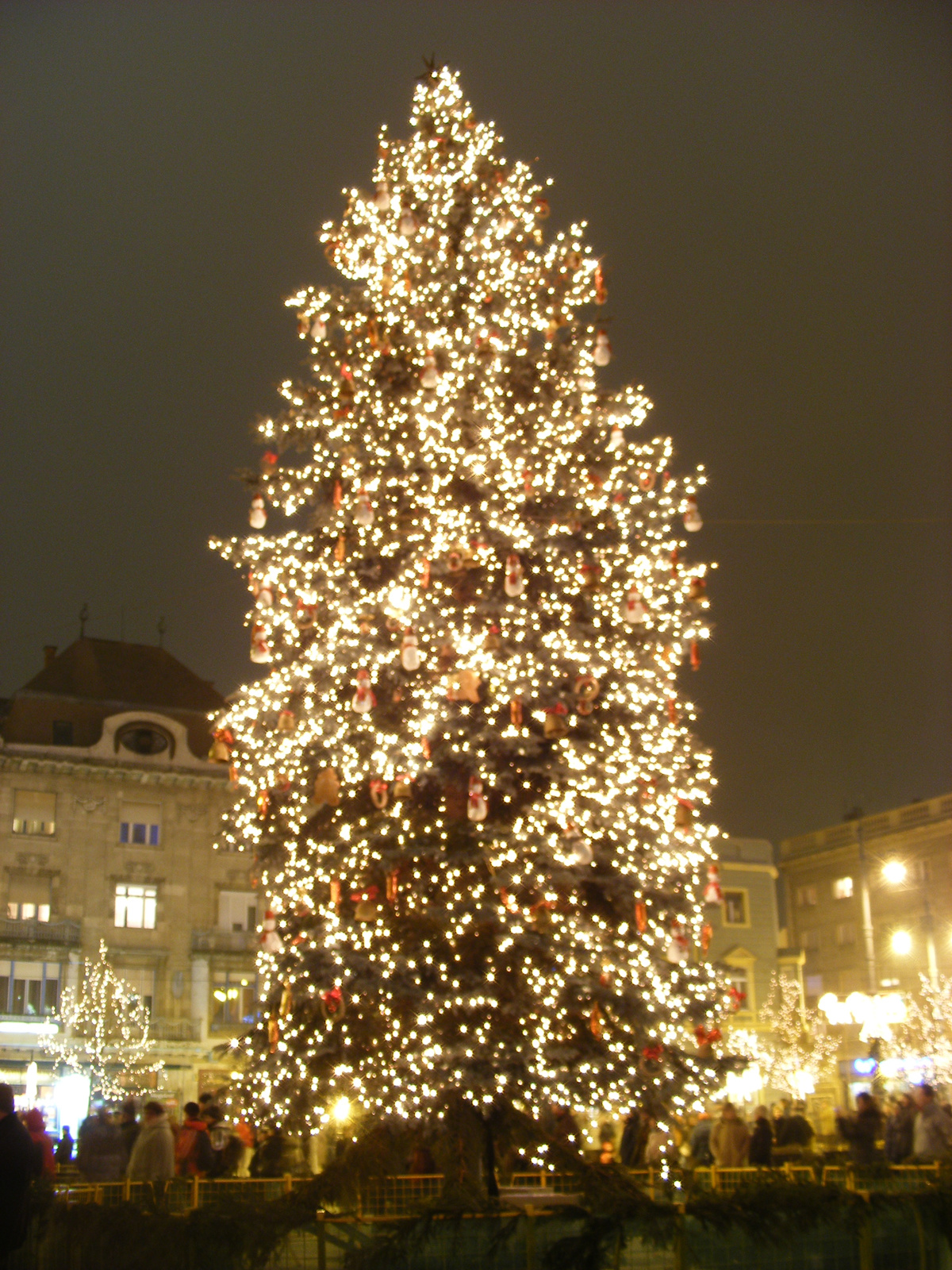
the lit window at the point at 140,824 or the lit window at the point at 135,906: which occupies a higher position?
the lit window at the point at 140,824

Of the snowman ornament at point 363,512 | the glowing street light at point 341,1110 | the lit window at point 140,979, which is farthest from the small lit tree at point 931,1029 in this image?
the snowman ornament at point 363,512

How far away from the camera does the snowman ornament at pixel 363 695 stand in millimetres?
15438

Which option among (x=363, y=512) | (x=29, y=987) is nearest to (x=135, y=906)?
(x=29, y=987)

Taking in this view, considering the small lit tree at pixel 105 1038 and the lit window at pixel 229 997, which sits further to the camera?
the lit window at pixel 229 997

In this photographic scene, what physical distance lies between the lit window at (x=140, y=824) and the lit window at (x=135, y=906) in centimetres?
151

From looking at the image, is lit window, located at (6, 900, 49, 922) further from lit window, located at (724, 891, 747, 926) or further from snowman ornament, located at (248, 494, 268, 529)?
snowman ornament, located at (248, 494, 268, 529)

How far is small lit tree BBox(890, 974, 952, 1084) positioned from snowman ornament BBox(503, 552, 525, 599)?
98.7 feet

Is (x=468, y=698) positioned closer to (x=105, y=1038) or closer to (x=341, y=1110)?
(x=341, y=1110)

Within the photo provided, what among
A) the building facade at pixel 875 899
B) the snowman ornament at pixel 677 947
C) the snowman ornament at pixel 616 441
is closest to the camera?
the snowman ornament at pixel 677 947

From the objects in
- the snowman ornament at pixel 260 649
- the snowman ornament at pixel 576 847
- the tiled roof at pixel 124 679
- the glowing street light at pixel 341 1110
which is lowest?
the glowing street light at pixel 341 1110

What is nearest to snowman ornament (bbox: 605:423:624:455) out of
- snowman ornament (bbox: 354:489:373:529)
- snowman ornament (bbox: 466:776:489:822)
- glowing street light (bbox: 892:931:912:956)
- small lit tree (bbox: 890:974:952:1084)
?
snowman ornament (bbox: 354:489:373:529)

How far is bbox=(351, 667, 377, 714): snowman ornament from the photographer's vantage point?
50.6 ft

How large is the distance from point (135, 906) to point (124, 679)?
9.77 m

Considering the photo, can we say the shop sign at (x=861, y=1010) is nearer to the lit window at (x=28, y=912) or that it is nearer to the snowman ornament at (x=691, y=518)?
the snowman ornament at (x=691, y=518)
